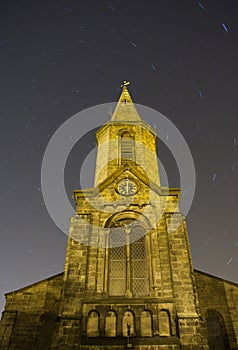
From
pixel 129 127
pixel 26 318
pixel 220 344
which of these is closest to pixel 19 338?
pixel 26 318

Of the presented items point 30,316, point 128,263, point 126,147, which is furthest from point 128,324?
point 126,147

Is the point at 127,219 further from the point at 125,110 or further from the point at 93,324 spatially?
the point at 125,110

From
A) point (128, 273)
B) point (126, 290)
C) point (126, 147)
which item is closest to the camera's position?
point (126, 290)

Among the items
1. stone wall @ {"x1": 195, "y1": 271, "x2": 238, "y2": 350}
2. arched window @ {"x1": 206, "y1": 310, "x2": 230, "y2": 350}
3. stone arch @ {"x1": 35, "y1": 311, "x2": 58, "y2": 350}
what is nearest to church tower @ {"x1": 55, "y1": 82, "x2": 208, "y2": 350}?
stone wall @ {"x1": 195, "y1": 271, "x2": 238, "y2": 350}

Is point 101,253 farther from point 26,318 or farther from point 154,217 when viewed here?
point 26,318

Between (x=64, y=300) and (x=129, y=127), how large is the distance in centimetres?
1389

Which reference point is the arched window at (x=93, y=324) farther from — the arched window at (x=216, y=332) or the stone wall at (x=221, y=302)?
the arched window at (x=216, y=332)

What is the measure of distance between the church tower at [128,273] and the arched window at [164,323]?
1.4 inches

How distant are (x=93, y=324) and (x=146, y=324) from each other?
6.73ft

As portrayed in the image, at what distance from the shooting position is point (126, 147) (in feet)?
71.9

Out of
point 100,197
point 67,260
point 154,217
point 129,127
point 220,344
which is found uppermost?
point 129,127

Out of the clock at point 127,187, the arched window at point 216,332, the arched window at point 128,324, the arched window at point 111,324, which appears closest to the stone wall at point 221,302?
the arched window at point 216,332

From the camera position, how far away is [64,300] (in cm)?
1259

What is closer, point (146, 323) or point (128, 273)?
point (146, 323)
